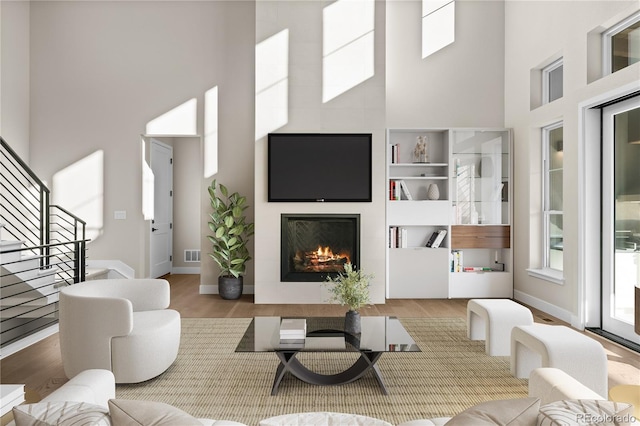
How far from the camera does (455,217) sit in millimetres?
5984

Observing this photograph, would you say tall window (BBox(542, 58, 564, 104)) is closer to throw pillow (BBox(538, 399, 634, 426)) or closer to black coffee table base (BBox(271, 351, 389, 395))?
black coffee table base (BBox(271, 351, 389, 395))

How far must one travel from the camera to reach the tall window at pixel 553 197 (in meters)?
5.22

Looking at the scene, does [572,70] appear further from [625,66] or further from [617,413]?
[617,413]

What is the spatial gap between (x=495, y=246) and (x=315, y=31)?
3621mm

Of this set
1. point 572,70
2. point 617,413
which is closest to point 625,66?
point 572,70

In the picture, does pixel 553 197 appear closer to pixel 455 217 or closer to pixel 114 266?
pixel 455 217

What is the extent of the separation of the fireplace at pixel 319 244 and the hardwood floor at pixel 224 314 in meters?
0.47

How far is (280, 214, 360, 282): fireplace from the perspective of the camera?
5.60 metres

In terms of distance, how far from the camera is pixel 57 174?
6363mm

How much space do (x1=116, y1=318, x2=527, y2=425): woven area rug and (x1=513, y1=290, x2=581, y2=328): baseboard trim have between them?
1.34 meters

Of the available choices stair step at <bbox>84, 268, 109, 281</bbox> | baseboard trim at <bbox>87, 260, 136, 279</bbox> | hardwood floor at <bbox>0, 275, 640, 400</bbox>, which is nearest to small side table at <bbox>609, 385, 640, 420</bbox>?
hardwood floor at <bbox>0, 275, 640, 400</bbox>

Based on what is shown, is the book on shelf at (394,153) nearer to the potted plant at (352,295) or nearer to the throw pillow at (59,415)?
the potted plant at (352,295)

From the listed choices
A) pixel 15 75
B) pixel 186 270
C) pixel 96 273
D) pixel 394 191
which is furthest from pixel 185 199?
pixel 394 191

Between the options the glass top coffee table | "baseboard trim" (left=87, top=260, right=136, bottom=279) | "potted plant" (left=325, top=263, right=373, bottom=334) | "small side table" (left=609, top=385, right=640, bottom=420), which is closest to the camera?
"small side table" (left=609, top=385, right=640, bottom=420)
